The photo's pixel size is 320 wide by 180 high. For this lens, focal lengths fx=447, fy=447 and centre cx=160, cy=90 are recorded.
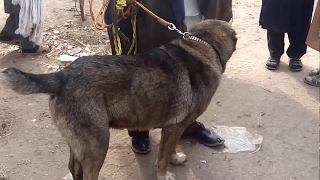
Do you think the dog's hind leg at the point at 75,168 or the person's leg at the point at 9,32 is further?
the person's leg at the point at 9,32

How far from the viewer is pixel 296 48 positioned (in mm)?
5492

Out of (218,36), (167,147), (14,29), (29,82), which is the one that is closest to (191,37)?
(218,36)

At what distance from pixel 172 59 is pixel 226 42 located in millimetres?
530

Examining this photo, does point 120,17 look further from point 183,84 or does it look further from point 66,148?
point 66,148

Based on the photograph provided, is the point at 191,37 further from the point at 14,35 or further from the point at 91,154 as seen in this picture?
the point at 14,35

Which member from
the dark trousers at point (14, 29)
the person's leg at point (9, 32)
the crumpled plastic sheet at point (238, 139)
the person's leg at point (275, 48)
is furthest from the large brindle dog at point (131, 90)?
the person's leg at point (9, 32)

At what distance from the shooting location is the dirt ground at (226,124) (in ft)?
12.4

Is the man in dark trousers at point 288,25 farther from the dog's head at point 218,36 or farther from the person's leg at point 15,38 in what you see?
the person's leg at point 15,38

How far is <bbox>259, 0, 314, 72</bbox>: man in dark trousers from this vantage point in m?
5.20

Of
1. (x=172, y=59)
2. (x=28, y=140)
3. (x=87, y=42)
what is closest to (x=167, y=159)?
(x=172, y=59)

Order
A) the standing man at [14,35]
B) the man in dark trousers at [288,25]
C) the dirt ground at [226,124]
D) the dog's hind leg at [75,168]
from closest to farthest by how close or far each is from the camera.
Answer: the dog's hind leg at [75,168]
the dirt ground at [226,124]
the man in dark trousers at [288,25]
the standing man at [14,35]

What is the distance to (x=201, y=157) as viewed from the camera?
3.95 metres

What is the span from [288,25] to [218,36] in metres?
2.18

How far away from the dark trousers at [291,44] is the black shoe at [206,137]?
1.91 m
